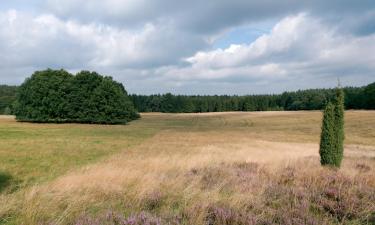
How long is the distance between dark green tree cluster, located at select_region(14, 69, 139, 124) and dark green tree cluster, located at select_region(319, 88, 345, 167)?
58.2 metres

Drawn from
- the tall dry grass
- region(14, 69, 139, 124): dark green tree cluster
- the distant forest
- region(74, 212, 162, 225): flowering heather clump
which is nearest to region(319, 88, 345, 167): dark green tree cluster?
the tall dry grass

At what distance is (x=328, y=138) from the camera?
49.1 feet

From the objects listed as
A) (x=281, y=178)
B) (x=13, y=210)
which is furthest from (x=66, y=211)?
(x=281, y=178)

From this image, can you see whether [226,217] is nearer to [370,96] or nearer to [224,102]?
[370,96]

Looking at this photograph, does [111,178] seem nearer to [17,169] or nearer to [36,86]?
[17,169]

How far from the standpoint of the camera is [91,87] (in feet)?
235

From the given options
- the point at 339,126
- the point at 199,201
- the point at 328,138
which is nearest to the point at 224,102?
the point at 339,126

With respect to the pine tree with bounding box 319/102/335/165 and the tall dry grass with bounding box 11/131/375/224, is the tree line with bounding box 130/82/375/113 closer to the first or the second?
the pine tree with bounding box 319/102/335/165

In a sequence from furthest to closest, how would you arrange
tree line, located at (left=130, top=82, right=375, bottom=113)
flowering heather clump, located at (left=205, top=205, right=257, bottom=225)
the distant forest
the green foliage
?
tree line, located at (left=130, top=82, right=375, bottom=113) → the distant forest → the green foliage → flowering heather clump, located at (left=205, top=205, right=257, bottom=225)

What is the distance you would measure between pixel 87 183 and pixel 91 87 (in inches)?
2614

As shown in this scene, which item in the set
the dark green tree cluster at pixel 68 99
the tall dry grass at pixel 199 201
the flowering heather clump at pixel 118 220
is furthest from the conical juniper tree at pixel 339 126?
the dark green tree cluster at pixel 68 99

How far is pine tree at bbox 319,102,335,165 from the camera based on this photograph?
14508 mm

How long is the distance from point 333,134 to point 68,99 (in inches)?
2388

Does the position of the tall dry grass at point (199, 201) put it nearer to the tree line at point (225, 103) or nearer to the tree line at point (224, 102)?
the tree line at point (224, 102)
